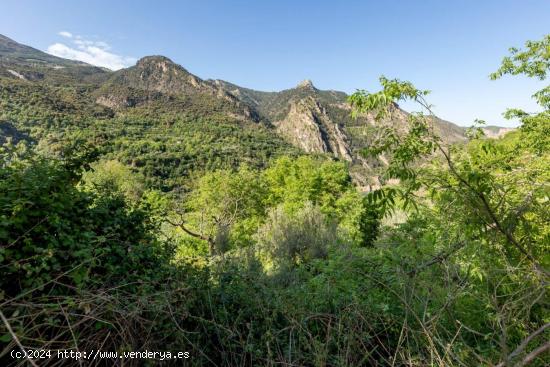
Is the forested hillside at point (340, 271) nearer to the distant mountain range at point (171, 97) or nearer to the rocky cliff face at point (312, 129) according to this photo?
the distant mountain range at point (171, 97)

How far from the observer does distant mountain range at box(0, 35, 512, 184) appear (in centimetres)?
10569

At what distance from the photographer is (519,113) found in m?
7.77

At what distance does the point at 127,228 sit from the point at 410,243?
180 inches

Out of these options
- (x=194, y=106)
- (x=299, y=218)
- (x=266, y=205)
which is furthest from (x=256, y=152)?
(x=299, y=218)

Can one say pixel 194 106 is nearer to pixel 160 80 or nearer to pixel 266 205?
pixel 160 80

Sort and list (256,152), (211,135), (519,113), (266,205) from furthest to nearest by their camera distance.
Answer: (211,135), (256,152), (266,205), (519,113)

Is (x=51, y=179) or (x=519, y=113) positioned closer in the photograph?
(x=51, y=179)

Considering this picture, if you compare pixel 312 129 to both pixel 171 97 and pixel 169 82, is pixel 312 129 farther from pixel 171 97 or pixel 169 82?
pixel 169 82

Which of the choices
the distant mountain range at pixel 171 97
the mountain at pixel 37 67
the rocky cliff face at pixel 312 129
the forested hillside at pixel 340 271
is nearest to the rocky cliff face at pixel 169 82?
the distant mountain range at pixel 171 97

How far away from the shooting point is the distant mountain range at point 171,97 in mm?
105688

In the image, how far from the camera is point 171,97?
427 feet

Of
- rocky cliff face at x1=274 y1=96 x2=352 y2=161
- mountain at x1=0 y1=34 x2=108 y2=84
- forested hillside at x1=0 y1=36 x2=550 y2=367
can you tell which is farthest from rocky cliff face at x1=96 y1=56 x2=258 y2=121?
forested hillside at x1=0 y1=36 x2=550 y2=367

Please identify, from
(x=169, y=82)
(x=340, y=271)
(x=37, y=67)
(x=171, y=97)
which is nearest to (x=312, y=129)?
(x=171, y=97)

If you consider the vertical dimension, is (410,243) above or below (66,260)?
above
